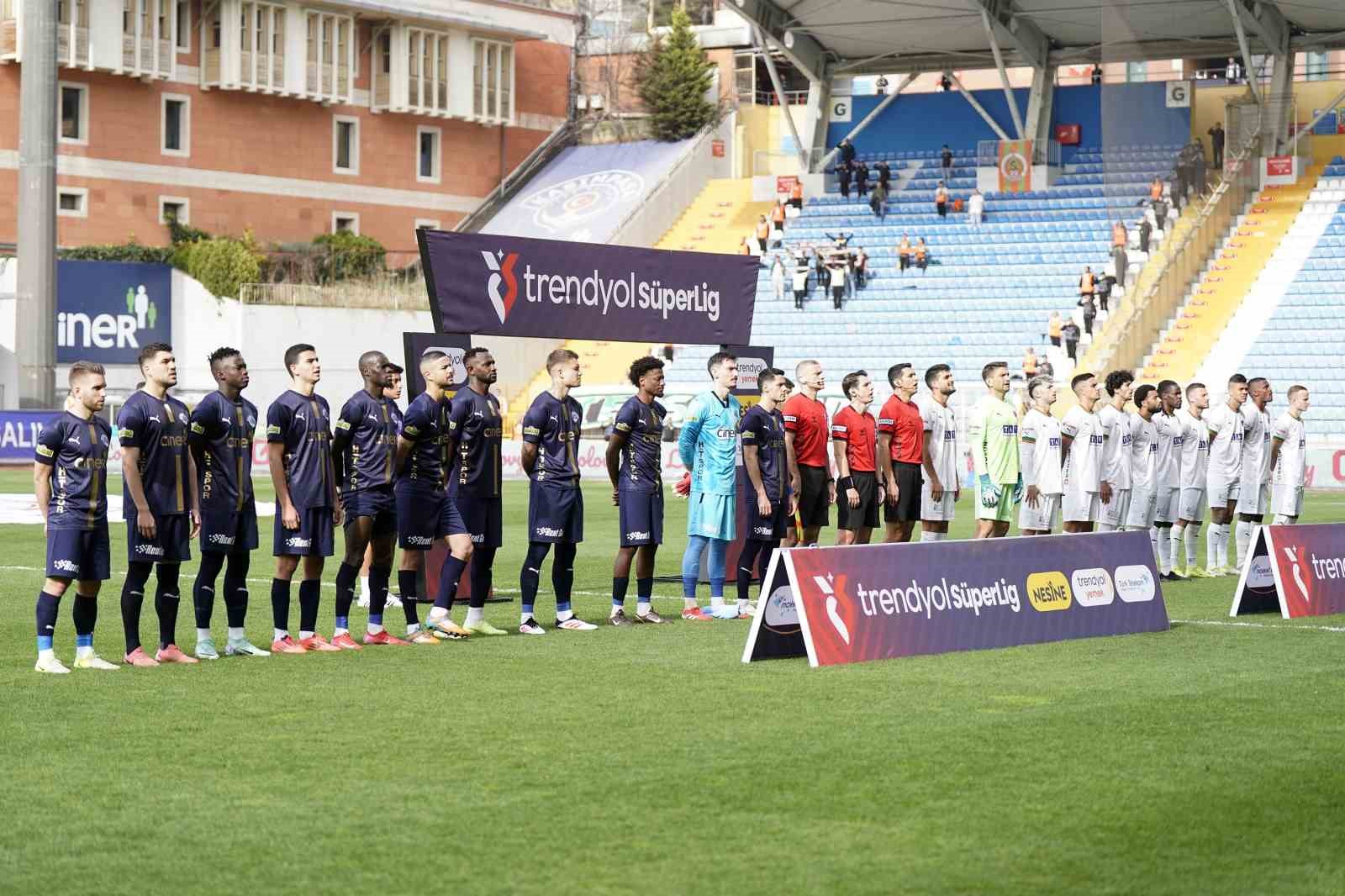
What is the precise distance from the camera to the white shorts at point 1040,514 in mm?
16500

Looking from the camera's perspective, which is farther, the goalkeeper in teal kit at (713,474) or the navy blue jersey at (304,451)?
the goalkeeper in teal kit at (713,474)

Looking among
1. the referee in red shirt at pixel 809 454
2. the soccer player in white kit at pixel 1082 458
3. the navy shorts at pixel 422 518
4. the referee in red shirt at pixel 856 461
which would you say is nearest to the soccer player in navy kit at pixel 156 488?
the navy shorts at pixel 422 518

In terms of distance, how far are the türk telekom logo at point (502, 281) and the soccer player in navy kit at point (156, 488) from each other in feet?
13.3

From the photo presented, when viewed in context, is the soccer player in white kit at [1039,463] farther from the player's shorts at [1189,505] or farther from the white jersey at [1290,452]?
the white jersey at [1290,452]

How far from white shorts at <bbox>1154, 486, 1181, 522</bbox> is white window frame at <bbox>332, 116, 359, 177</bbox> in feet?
130

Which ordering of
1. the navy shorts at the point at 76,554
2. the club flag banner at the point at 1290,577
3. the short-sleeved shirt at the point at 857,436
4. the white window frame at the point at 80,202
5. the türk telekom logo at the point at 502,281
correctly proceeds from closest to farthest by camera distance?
the navy shorts at the point at 76,554 → the club flag banner at the point at 1290,577 → the türk telekom logo at the point at 502,281 → the short-sleeved shirt at the point at 857,436 → the white window frame at the point at 80,202

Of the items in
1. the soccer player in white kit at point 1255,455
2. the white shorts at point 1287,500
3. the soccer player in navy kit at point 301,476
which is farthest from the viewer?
the white shorts at point 1287,500

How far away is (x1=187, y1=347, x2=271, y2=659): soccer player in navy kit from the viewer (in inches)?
449

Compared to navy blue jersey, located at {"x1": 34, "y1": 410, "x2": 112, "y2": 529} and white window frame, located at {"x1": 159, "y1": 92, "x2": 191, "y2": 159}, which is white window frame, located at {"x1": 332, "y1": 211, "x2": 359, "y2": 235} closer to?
white window frame, located at {"x1": 159, "y1": 92, "x2": 191, "y2": 159}

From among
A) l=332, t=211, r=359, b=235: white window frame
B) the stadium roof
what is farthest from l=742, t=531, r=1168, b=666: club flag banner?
l=332, t=211, r=359, b=235: white window frame

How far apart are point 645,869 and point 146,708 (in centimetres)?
417

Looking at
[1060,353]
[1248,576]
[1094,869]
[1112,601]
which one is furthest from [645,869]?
[1060,353]

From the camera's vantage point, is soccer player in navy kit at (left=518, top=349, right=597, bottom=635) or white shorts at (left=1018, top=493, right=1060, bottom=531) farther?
white shorts at (left=1018, top=493, right=1060, bottom=531)

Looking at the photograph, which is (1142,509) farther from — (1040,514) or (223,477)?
(223,477)
